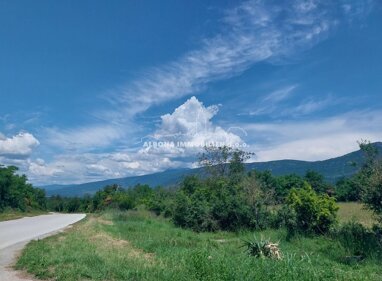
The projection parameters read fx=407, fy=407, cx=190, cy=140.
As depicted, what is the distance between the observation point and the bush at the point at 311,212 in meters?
19.2

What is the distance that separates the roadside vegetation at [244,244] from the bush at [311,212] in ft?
0.15

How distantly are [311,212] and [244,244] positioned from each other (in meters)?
5.29

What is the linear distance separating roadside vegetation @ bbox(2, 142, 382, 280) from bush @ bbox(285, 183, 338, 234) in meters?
0.05

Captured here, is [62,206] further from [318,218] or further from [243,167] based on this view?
[318,218]

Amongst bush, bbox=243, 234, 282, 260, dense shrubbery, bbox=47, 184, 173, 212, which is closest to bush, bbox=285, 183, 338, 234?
bush, bbox=243, 234, 282, 260

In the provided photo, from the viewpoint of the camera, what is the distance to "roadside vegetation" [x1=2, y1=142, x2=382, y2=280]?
388 inches

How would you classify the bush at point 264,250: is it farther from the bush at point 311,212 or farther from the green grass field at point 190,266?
the bush at point 311,212

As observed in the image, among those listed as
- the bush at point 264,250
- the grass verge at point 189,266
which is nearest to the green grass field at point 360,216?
the grass verge at point 189,266

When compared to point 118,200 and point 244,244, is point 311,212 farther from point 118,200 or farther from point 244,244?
point 118,200

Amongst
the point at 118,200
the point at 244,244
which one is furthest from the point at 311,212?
the point at 118,200

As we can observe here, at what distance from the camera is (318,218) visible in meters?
19.1

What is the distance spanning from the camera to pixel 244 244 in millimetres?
15797

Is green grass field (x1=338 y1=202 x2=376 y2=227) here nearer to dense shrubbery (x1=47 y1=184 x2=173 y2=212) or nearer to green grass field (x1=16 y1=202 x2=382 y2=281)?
green grass field (x1=16 y1=202 x2=382 y2=281)

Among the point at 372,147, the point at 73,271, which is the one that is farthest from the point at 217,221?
the point at 73,271
